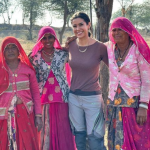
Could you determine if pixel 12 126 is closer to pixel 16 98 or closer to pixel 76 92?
pixel 16 98

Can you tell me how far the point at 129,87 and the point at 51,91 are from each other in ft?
3.40

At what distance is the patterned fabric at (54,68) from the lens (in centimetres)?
327

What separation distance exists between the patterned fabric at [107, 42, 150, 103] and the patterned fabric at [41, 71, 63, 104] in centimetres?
77

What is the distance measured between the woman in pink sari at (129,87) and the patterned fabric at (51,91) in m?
0.71

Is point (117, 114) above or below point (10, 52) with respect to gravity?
below

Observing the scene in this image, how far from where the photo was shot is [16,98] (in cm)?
302

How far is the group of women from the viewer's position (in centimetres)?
278

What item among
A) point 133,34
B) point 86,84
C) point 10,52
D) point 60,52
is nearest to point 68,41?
point 60,52

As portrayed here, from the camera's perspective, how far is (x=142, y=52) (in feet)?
8.79

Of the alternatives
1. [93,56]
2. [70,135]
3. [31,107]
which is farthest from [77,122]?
[93,56]

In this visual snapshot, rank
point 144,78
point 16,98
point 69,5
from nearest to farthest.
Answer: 1. point 144,78
2. point 16,98
3. point 69,5

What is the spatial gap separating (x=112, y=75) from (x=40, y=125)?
1066 millimetres

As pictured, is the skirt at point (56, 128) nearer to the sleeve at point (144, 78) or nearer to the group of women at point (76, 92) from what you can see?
the group of women at point (76, 92)

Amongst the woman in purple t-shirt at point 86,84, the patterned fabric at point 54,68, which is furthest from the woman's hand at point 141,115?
the patterned fabric at point 54,68
